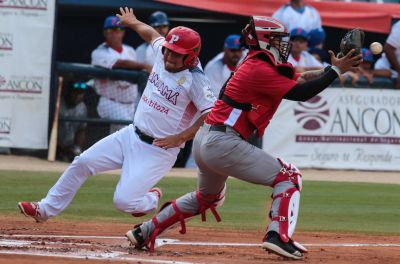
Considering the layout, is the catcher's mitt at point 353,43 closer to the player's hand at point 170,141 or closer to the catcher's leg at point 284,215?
the catcher's leg at point 284,215

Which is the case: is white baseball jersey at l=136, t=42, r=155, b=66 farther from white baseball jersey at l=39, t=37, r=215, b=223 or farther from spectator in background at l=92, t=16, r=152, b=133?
white baseball jersey at l=39, t=37, r=215, b=223

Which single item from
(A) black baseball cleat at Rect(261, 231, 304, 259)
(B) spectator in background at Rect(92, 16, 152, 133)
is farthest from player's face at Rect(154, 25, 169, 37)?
(A) black baseball cleat at Rect(261, 231, 304, 259)

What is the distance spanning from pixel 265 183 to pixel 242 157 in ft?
0.86

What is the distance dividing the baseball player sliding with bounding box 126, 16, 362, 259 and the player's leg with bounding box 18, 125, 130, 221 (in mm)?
1254

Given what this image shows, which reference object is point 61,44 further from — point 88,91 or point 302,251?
point 302,251

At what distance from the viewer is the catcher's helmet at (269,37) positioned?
7238mm

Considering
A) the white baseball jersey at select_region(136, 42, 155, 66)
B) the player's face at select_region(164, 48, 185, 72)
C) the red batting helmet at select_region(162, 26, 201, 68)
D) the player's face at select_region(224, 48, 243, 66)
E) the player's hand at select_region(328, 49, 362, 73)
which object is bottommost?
the white baseball jersey at select_region(136, 42, 155, 66)

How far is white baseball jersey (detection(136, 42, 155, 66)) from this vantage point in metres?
15.4

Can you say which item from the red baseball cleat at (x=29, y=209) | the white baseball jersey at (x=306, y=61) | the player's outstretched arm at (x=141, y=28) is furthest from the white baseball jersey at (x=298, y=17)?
the red baseball cleat at (x=29, y=209)

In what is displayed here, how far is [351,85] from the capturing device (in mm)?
15531

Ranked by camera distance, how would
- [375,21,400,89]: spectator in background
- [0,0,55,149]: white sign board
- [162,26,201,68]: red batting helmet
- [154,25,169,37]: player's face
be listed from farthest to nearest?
1. [375,21,400,89]: spectator in background
2. [0,0,55,149]: white sign board
3. [154,25,169,37]: player's face
4. [162,26,201,68]: red batting helmet

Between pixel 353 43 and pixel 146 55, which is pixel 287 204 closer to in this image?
pixel 353 43

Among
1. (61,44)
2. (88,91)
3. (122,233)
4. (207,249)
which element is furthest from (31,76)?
(207,249)

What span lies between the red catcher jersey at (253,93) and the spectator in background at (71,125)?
310 inches
